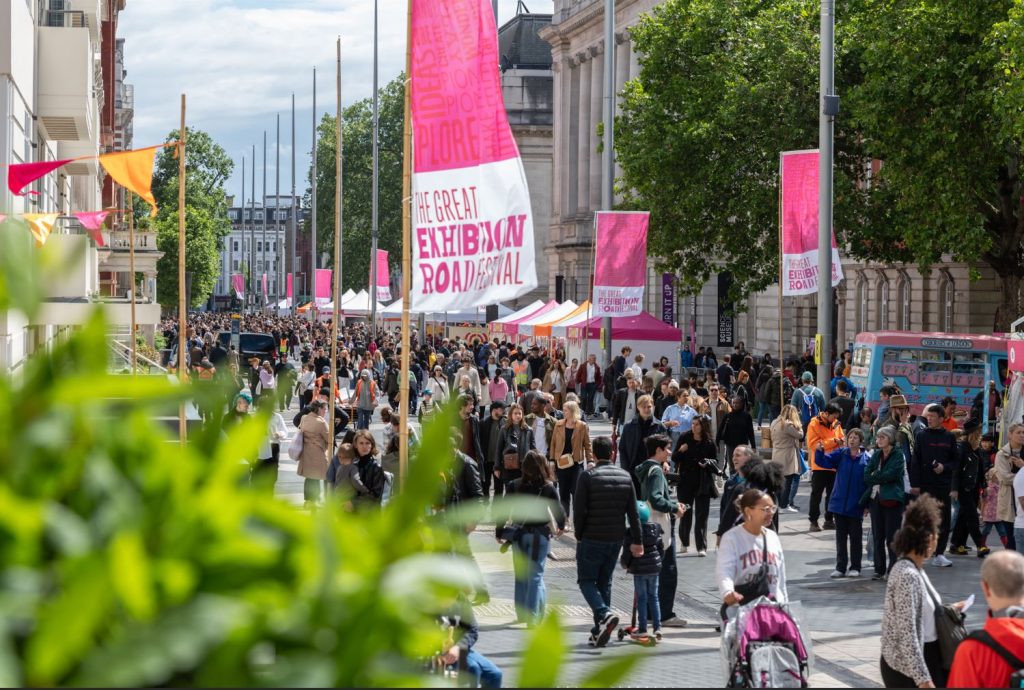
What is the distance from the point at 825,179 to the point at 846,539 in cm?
942

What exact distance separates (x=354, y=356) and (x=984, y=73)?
62.8 feet

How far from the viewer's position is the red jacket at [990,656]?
5.37 m

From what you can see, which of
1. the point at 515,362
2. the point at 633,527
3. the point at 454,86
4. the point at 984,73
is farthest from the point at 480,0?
the point at 515,362

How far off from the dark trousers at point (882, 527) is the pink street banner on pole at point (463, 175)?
6593mm

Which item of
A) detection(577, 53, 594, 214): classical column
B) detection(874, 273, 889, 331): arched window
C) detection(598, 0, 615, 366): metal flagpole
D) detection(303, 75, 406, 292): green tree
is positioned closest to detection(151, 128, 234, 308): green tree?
detection(303, 75, 406, 292): green tree

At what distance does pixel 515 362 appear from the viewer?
3919cm

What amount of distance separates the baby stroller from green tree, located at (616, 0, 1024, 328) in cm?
2252

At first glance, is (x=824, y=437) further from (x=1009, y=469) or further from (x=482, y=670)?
(x=482, y=670)

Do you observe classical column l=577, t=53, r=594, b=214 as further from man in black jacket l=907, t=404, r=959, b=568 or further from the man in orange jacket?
man in black jacket l=907, t=404, r=959, b=568

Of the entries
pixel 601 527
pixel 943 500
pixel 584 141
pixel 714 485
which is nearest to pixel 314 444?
pixel 714 485

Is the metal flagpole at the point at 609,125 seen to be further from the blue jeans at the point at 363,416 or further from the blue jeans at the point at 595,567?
the blue jeans at the point at 595,567

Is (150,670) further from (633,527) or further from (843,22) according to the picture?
(843,22)

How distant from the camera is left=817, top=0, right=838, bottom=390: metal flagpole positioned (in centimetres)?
2362

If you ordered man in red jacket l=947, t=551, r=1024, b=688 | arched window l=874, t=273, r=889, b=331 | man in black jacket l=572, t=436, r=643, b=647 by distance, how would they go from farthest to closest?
arched window l=874, t=273, r=889, b=331 < man in black jacket l=572, t=436, r=643, b=647 < man in red jacket l=947, t=551, r=1024, b=688
